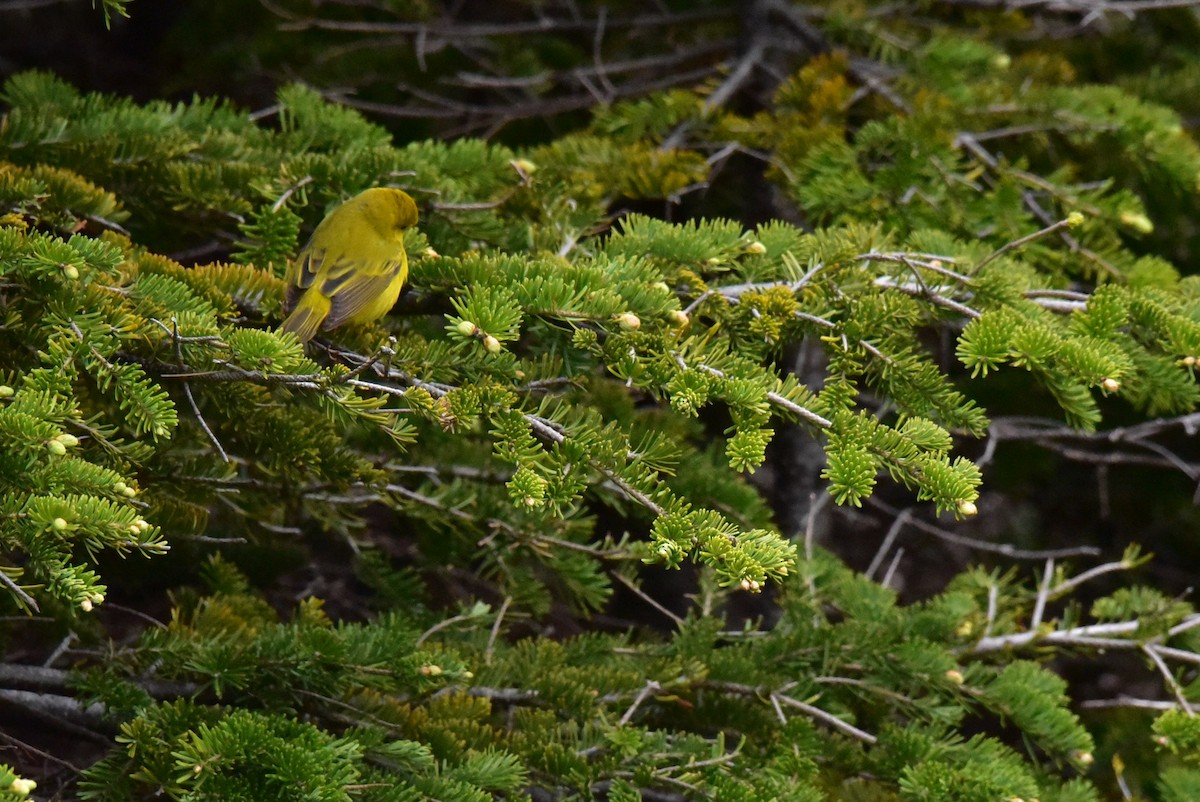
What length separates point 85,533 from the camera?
2035 millimetres

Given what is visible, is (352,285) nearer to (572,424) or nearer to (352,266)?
(352,266)

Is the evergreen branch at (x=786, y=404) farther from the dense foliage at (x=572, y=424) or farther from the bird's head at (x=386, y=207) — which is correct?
the bird's head at (x=386, y=207)

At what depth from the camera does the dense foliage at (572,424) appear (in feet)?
7.73

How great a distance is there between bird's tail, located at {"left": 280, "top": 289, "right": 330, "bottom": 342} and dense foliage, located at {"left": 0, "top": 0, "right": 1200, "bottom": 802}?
9 cm

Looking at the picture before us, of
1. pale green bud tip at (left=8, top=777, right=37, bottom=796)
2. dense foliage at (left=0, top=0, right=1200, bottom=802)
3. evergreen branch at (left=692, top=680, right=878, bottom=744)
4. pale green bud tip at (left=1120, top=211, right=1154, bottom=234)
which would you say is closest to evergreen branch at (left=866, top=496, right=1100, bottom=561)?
dense foliage at (left=0, top=0, right=1200, bottom=802)

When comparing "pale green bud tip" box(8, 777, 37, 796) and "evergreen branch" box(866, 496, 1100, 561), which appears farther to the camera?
"evergreen branch" box(866, 496, 1100, 561)

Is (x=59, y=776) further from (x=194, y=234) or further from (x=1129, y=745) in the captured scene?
(x=1129, y=745)

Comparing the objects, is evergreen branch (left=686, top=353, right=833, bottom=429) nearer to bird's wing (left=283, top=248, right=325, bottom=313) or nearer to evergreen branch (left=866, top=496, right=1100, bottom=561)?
bird's wing (left=283, top=248, right=325, bottom=313)

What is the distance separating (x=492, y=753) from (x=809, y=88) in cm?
282

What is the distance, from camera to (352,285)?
3.03 meters

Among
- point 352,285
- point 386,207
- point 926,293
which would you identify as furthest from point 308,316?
point 926,293

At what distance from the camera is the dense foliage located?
7.73 ft

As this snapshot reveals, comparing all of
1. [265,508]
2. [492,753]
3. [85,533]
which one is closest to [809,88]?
[265,508]

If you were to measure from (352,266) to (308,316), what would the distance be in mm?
220
